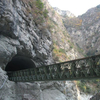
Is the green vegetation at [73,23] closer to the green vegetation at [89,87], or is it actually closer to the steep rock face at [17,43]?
the green vegetation at [89,87]

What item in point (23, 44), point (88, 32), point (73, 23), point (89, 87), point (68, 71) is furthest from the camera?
point (73, 23)

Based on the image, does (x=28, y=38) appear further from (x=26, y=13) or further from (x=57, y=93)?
(x=57, y=93)

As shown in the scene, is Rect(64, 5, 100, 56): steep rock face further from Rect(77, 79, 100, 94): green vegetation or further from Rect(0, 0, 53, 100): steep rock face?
Rect(0, 0, 53, 100): steep rock face

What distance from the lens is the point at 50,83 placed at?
1670cm

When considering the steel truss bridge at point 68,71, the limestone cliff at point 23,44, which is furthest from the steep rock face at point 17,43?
the steel truss bridge at point 68,71

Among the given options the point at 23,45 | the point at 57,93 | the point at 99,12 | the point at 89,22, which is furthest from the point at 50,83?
the point at 99,12

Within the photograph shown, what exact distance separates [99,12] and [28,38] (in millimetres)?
53041

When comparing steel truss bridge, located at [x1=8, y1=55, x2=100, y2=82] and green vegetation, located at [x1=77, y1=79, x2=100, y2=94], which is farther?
green vegetation, located at [x1=77, y1=79, x2=100, y2=94]

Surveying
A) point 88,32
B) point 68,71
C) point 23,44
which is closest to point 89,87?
point 23,44

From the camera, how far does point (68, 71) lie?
7375 mm

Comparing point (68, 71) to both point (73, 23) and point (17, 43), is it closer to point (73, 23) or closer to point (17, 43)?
point (17, 43)

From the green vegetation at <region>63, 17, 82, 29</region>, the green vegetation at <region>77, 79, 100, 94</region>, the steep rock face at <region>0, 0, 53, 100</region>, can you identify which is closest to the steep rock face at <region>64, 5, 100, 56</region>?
the green vegetation at <region>63, 17, 82, 29</region>

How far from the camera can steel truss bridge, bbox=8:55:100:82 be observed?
20.4ft

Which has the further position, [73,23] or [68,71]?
[73,23]
